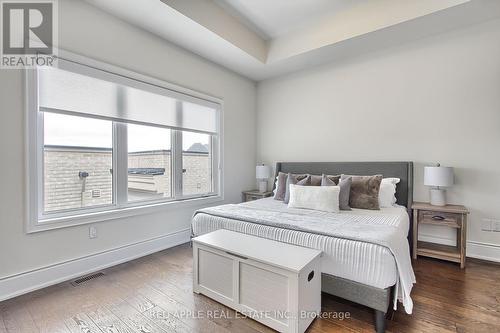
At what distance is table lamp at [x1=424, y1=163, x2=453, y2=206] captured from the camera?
8.85ft

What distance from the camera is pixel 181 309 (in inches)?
72.7

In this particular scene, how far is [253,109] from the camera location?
182 inches

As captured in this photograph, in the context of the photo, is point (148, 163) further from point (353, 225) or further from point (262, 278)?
point (353, 225)

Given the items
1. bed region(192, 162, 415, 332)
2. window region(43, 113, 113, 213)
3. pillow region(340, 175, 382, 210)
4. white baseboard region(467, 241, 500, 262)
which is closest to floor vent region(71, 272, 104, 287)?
window region(43, 113, 113, 213)

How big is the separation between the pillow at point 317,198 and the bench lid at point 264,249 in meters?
0.90

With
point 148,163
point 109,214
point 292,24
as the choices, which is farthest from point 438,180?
point 109,214

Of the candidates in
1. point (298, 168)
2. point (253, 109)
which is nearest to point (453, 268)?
point (298, 168)

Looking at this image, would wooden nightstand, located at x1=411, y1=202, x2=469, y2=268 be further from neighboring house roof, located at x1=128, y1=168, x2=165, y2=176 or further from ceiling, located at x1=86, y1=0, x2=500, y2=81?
neighboring house roof, located at x1=128, y1=168, x2=165, y2=176

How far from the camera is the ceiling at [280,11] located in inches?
112

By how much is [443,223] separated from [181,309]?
9.38 ft

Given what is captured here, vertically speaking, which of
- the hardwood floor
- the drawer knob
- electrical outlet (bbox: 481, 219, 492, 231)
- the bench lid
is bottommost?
the hardwood floor

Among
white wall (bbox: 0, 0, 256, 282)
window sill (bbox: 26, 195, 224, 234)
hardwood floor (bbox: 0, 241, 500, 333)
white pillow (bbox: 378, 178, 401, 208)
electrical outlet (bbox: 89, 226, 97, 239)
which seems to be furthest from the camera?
white pillow (bbox: 378, 178, 401, 208)

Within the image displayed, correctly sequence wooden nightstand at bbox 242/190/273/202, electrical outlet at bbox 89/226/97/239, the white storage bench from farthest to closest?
wooden nightstand at bbox 242/190/273/202
electrical outlet at bbox 89/226/97/239
the white storage bench

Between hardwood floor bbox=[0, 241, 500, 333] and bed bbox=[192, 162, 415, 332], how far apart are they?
0.80 feet
